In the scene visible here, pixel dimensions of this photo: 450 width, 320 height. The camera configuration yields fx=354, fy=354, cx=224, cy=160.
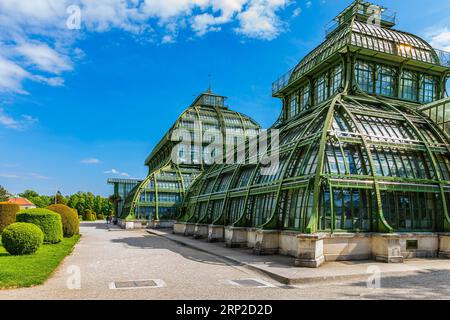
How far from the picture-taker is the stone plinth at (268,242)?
23.3 metres

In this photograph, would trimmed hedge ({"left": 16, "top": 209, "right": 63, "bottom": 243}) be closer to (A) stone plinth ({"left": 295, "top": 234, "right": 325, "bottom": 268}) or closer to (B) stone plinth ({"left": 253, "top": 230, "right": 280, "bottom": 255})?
(B) stone plinth ({"left": 253, "top": 230, "right": 280, "bottom": 255})

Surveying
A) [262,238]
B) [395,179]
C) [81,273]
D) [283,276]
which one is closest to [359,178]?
[395,179]

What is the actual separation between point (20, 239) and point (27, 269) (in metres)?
5.66

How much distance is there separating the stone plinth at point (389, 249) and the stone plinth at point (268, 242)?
628 cm

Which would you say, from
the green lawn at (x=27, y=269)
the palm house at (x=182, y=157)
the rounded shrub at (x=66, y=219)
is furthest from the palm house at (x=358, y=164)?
the palm house at (x=182, y=157)

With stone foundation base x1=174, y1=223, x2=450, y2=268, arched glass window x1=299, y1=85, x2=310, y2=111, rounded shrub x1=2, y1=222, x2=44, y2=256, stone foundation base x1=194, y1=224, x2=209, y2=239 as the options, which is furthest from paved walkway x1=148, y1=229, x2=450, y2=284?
arched glass window x1=299, y1=85, x2=310, y2=111

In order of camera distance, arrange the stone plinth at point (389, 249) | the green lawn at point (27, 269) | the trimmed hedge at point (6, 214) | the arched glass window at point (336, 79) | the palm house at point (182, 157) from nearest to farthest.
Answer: the green lawn at point (27, 269) < the stone plinth at point (389, 249) < the arched glass window at point (336, 79) < the trimmed hedge at point (6, 214) < the palm house at point (182, 157)

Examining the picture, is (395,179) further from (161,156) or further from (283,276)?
(161,156)

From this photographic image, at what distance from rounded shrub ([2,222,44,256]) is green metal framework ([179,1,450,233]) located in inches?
562

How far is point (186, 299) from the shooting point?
12.2 m

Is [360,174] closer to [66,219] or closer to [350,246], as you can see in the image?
[350,246]

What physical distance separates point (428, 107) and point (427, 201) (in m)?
8.86

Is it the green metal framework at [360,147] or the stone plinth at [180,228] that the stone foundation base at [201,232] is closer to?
the green metal framework at [360,147]

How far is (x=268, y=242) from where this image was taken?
23.4m
